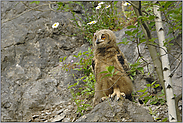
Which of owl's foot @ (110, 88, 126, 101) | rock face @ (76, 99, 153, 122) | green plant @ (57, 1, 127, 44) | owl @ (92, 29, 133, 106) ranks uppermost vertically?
green plant @ (57, 1, 127, 44)

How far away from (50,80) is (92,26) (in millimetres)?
1946

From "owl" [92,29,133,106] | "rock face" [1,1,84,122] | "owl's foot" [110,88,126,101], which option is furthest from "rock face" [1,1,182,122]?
"owl's foot" [110,88,126,101]

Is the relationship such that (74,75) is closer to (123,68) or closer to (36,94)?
(36,94)

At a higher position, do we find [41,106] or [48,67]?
[48,67]

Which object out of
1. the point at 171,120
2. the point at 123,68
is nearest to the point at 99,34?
the point at 123,68

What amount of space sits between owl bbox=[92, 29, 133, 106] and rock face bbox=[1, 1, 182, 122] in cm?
45

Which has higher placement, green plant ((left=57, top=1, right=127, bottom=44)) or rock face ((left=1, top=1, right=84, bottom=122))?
green plant ((left=57, top=1, right=127, bottom=44))

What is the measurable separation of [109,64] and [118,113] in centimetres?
79

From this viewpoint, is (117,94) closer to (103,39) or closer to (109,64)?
(109,64)

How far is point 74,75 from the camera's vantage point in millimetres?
4305

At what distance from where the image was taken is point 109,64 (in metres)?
2.68

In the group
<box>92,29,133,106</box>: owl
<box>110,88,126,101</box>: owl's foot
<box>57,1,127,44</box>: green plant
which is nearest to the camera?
<box>110,88,126,101</box>: owl's foot

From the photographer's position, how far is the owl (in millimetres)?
2625

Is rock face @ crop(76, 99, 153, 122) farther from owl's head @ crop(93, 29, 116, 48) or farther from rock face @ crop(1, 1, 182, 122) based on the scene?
rock face @ crop(1, 1, 182, 122)
